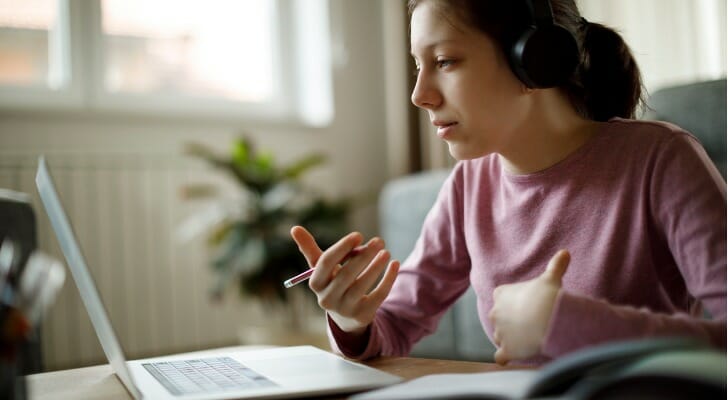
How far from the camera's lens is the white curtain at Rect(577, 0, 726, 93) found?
239 cm

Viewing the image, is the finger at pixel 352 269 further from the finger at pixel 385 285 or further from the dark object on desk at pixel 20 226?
the dark object on desk at pixel 20 226

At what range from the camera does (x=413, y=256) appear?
107 centimetres

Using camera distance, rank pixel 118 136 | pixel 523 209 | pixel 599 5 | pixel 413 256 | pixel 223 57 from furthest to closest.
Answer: pixel 223 57 < pixel 118 136 < pixel 599 5 < pixel 413 256 < pixel 523 209

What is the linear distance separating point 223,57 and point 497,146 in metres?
2.66

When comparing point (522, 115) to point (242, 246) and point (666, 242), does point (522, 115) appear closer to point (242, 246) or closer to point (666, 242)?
point (666, 242)

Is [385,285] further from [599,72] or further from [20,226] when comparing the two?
[20,226]

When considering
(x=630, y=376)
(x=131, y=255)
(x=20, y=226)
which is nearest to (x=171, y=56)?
(x=131, y=255)

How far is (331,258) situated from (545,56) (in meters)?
0.34

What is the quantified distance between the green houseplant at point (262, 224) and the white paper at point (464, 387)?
2.11 meters

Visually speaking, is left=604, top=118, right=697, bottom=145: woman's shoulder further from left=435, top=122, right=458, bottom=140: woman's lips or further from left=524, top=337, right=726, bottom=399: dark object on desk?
left=524, top=337, right=726, bottom=399: dark object on desk

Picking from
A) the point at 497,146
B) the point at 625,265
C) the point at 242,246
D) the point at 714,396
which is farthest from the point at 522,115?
the point at 242,246

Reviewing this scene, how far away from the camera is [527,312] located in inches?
24.6

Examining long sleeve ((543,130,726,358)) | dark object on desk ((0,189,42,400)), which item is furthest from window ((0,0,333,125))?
long sleeve ((543,130,726,358))

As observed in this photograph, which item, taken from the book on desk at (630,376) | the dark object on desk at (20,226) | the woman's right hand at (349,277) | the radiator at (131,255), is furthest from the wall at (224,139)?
the book on desk at (630,376)
